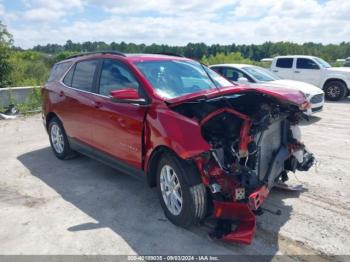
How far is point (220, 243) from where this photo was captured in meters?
3.44

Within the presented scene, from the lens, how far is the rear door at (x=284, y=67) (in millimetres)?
14484

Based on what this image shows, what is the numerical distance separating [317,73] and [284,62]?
146cm

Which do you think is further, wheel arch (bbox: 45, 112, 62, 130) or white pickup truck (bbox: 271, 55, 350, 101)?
white pickup truck (bbox: 271, 55, 350, 101)

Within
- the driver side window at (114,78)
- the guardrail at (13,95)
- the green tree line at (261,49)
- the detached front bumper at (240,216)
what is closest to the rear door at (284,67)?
the guardrail at (13,95)

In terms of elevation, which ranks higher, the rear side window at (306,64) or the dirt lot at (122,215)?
the rear side window at (306,64)

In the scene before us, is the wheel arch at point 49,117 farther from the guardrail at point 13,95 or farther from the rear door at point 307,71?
the rear door at point 307,71

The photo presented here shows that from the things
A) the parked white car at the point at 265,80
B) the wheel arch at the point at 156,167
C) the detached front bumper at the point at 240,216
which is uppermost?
the parked white car at the point at 265,80

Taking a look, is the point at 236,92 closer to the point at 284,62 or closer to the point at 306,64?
the point at 306,64

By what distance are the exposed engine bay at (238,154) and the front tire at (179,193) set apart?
0.45ft

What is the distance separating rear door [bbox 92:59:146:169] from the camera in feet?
13.4

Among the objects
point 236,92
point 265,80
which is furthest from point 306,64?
point 236,92

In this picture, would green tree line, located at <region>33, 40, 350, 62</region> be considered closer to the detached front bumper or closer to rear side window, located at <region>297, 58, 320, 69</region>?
rear side window, located at <region>297, 58, 320, 69</region>

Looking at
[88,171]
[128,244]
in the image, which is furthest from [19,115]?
[128,244]

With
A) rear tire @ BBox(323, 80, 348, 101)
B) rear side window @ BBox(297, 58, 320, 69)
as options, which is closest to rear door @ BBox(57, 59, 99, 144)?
rear side window @ BBox(297, 58, 320, 69)
